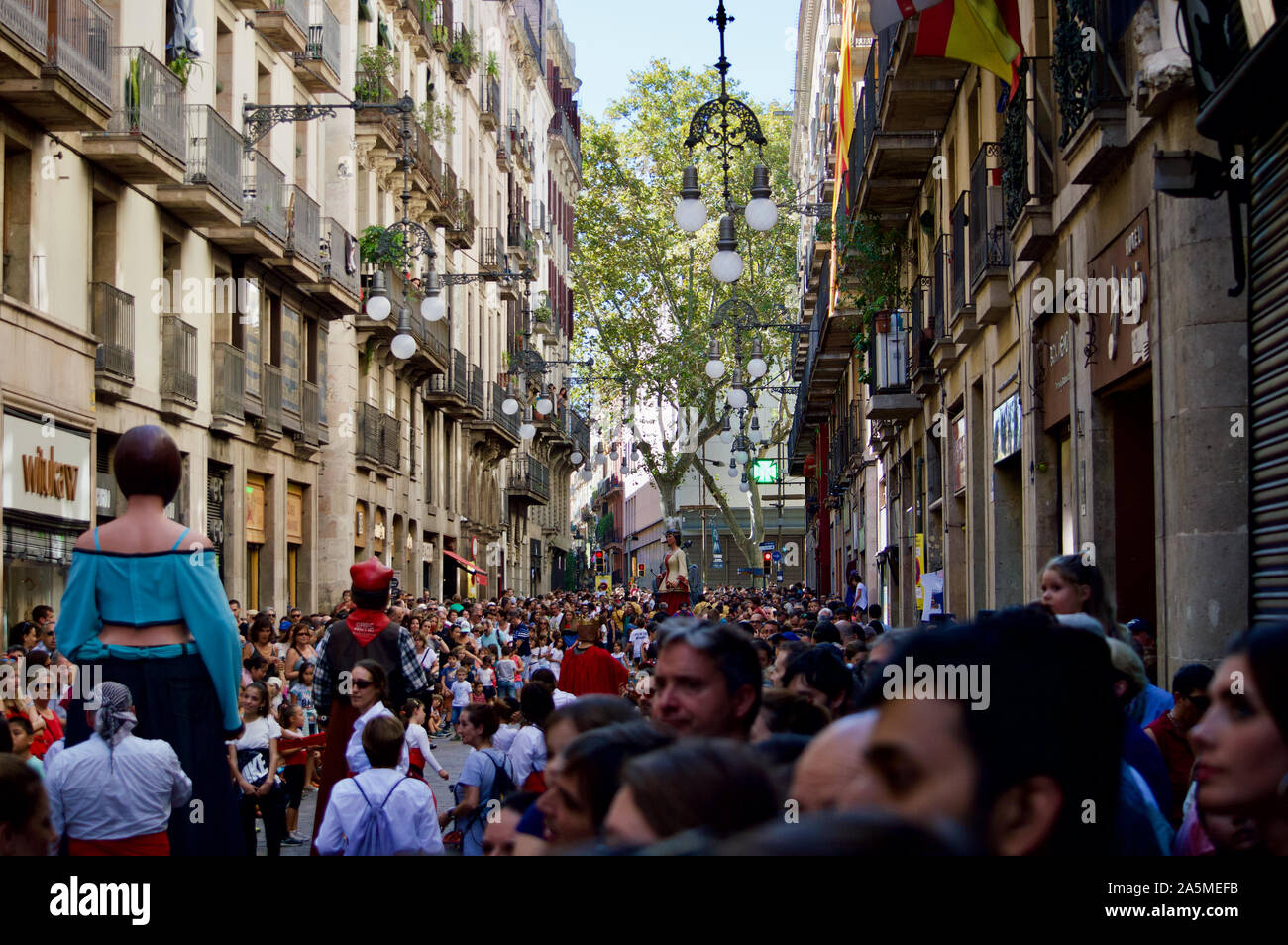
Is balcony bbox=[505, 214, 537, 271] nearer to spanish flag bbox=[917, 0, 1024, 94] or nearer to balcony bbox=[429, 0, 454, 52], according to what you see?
balcony bbox=[429, 0, 454, 52]

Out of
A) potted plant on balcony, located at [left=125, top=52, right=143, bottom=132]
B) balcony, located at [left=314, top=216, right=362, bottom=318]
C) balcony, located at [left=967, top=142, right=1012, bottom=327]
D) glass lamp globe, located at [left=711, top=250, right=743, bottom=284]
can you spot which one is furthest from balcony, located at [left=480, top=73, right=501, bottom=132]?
glass lamp globe, located at [left=711, top=250, right=743, bottom=284]

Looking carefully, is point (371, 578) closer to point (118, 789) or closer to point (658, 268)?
point (118, 789)

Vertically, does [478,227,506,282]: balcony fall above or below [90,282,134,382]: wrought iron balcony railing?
above

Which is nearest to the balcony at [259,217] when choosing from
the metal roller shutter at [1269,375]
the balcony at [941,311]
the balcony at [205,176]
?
the balcony at [205,176]

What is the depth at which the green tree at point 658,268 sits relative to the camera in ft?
182

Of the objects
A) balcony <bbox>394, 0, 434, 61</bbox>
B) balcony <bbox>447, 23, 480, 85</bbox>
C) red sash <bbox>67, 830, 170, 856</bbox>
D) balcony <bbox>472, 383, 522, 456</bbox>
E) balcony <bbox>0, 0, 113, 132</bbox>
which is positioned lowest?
red sash <bbox>67, 830, 170, 856</bbox>

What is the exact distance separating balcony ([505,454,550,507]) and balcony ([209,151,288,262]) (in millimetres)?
31742

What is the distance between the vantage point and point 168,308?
23.3 m

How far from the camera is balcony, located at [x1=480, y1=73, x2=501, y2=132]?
165ft
